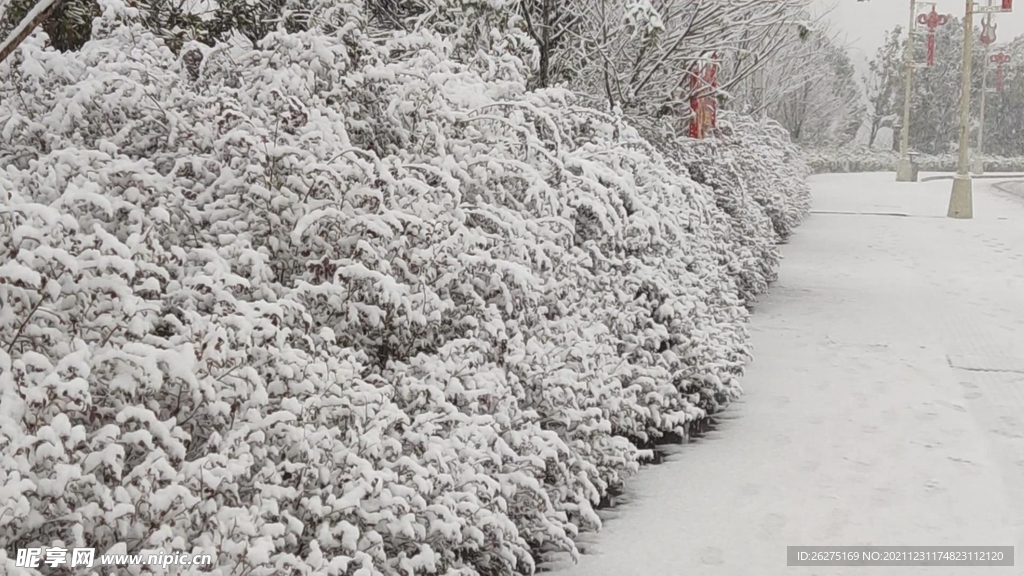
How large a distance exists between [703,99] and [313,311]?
290 inches

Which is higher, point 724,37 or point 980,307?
point 724,37

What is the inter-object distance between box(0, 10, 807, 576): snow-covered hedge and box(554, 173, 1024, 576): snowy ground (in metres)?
0.32

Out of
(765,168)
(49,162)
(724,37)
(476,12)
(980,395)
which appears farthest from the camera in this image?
(765,168)

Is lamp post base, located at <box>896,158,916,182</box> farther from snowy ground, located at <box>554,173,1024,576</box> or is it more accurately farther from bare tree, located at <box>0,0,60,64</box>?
bare tree, located at <box>0,0,60,64</box>

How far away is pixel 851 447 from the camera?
206 inches

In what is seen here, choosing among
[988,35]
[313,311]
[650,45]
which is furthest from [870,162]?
[313,311]

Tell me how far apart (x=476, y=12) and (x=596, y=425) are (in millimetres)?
3570

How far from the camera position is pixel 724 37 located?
923 cm

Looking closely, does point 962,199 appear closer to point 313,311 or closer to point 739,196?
point 739,196

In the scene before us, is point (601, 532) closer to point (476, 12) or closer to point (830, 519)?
point (830, 519)

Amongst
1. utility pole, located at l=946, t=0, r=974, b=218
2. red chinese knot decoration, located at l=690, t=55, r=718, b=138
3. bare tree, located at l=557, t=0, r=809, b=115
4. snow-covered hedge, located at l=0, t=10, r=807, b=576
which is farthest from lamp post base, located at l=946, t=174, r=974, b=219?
snow-covered hedge, located at l=0, t=10, r=807, b=576

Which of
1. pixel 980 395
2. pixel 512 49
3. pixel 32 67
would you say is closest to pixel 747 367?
pixel 980 395

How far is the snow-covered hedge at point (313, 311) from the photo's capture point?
244 cm

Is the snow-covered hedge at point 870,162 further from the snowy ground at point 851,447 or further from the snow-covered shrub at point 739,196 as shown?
the snowy ground at point 851,447
